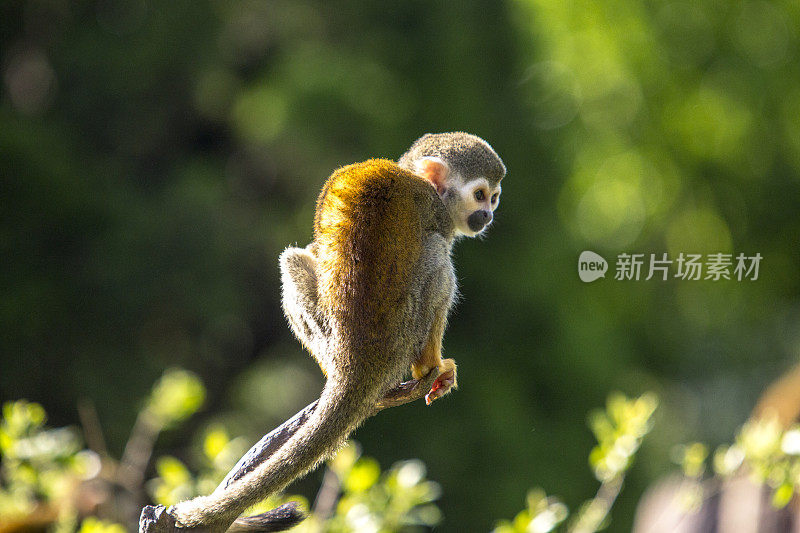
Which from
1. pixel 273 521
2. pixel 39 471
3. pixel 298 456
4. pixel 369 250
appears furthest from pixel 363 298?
pixel 39 471

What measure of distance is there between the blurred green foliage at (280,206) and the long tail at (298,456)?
6.09 ft

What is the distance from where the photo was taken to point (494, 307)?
13.4 feet

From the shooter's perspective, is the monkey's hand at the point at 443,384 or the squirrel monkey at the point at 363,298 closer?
the squirrel monkey at the point at 363,298

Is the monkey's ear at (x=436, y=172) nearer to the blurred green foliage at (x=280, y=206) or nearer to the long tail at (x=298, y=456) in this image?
the long tail at (x=298, y=456)

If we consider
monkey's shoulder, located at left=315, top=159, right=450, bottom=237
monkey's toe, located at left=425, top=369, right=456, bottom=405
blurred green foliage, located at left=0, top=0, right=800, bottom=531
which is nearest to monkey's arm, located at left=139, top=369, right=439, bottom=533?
monkey's toe, located at left=425, top=369, right=456, bottom=405

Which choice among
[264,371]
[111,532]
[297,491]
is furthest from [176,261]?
[111,532]

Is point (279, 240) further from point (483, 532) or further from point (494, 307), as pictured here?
point (483, 532)

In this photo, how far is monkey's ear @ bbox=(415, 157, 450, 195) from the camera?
1.69m

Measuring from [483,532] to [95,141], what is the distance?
2882 mm

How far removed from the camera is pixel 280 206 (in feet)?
14.7

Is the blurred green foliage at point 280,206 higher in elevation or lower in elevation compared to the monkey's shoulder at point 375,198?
higher

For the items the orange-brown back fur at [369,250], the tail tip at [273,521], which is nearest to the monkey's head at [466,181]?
the orange-brown back fur at [369,250]

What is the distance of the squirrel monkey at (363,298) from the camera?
50.5 inches

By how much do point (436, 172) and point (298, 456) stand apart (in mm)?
733
